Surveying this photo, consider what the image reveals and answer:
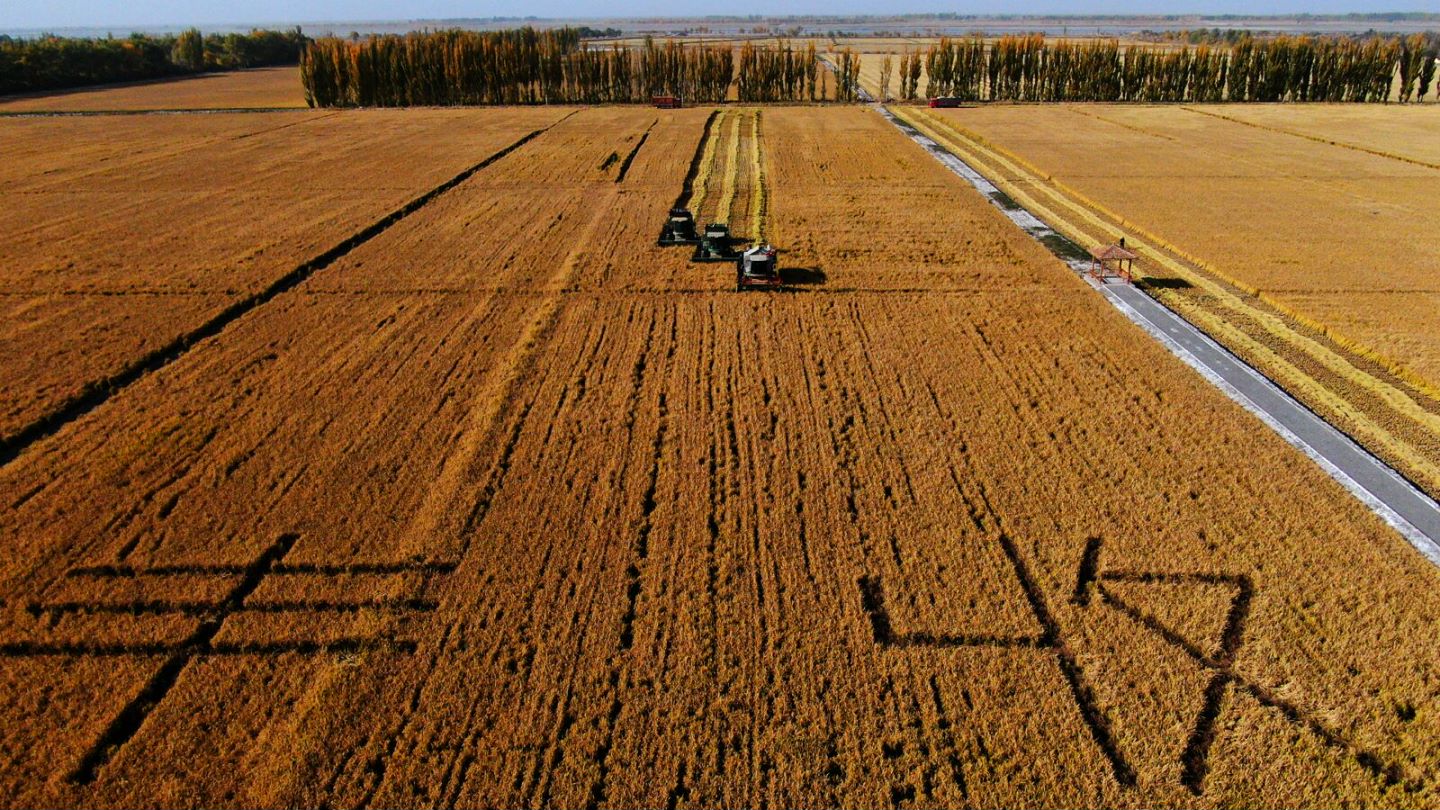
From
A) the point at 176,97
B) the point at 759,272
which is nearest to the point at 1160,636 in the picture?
the point at 759,272

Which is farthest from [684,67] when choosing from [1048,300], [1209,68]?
[1048,300]

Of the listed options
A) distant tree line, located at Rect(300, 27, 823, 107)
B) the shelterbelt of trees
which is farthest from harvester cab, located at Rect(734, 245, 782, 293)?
the shelterbelt of trees

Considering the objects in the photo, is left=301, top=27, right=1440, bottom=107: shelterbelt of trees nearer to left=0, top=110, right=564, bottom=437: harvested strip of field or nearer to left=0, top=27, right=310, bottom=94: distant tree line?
left=0, top=110, right=564, bottom=437: harvested strip of field

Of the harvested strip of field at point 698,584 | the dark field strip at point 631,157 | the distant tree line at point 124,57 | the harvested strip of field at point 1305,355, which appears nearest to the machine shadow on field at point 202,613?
the harvested strip of field at point 698,584

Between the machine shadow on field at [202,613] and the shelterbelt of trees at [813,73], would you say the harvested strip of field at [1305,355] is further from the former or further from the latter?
the shelterbelt of trees at [813,73]

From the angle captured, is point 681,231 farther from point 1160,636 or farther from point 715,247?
point 1160,636
